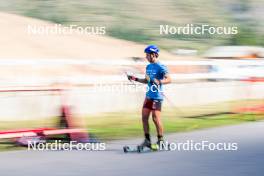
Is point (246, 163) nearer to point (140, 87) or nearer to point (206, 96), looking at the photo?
point (140, 87)

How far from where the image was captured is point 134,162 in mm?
9922

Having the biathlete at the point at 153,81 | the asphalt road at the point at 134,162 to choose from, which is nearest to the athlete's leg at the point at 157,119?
the biathlete at the point at 153,81

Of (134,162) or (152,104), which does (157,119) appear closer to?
(152,104)

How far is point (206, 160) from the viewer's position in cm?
1023

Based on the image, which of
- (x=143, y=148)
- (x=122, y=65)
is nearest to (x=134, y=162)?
(x=143, y=148)

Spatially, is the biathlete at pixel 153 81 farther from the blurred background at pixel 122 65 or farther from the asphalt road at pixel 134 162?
the blurred background at pixel 122 65

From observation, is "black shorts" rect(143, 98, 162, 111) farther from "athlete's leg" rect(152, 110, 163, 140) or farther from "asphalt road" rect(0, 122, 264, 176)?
"asphalt road" rect(0, 122, 264, 176)

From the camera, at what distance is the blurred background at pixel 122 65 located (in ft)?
54.2

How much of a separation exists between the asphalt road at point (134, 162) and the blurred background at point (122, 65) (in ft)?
7.59

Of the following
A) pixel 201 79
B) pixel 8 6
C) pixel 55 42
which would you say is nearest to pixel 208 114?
pixel 201 79

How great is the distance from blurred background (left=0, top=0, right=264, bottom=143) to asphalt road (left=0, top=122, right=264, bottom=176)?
2315 millimetres

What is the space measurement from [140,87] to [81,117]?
2155 millimetres

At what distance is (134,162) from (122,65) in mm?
10152

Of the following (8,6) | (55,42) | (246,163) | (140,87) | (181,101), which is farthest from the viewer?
(8,6)
